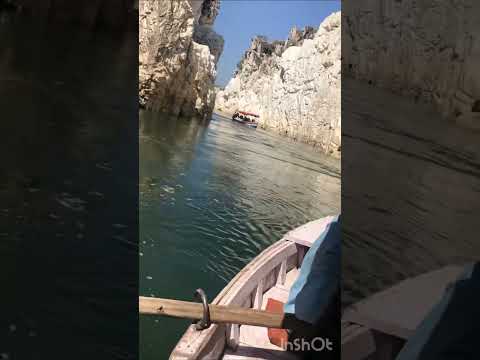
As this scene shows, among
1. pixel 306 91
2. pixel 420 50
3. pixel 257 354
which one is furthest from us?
pixel 306 91

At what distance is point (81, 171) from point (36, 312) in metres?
0.40

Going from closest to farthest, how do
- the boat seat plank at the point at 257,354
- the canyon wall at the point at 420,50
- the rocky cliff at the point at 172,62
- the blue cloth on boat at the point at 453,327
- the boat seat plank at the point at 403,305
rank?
the blue cloth on boat at the point at 453,327 < the canyon wall at the point at 420,50 < the boat seat plank at the point at 403,305 < the boat seat plank at the point at 257,354 < the rocky cliff at the point at 172,62

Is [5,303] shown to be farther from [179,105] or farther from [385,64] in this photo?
[179,105]

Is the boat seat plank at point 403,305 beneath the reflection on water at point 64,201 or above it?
beneath

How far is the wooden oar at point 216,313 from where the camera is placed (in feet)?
10.4

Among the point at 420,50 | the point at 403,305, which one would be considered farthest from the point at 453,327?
the point at 420,50

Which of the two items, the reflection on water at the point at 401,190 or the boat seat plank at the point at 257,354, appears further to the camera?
the boat seat plank at the point at 257,354

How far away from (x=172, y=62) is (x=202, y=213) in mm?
20319

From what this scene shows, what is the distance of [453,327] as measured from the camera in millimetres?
1513

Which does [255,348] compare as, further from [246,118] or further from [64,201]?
[246,118]

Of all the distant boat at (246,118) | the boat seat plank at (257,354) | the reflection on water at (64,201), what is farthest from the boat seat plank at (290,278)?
the distant boat at (246,118)

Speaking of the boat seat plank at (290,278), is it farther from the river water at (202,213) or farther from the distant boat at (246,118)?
the distant boat at (246,118)

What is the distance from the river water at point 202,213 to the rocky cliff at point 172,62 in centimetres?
795

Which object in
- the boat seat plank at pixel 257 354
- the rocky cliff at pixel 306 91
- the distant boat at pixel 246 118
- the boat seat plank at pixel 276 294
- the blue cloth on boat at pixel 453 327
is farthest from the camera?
the distant boat at pixel 246 118
